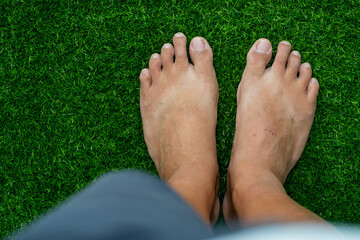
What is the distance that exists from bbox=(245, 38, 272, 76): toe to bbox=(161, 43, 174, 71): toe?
266 mm

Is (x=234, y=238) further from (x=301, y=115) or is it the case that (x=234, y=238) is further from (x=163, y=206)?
(x=301, y=115)

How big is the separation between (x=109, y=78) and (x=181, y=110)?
0.28 metres

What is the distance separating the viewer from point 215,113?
1392mm

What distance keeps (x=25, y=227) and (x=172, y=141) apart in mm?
595

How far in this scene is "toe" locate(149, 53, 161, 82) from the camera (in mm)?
1408

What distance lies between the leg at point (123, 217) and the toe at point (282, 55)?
2.39ft

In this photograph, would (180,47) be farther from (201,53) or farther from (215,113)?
(215,113)

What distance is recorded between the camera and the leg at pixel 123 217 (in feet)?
2.25

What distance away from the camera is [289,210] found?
100 cm

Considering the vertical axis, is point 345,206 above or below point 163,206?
below

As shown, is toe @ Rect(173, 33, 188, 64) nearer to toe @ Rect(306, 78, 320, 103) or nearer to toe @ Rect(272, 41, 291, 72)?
toe @ Rect(272, 41, 291, 72)

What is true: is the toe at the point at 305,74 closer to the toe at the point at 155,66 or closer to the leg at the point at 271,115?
the leg at the point at 271,115

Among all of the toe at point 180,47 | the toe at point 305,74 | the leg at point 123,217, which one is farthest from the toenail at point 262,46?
the leg at point 123,217

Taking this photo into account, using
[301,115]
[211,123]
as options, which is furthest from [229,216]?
[301,115]
